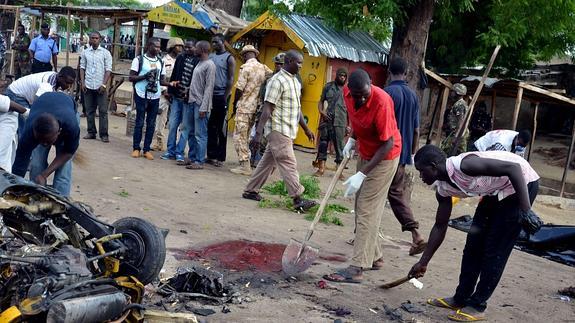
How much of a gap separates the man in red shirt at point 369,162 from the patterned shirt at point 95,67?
23.9ft

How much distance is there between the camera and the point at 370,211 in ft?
22.5

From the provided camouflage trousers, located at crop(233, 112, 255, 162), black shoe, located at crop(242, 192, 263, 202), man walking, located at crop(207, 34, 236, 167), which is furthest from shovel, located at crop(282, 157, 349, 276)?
man walking, located at crop(207, 34, 236, 167)

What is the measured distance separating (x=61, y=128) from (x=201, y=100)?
5.24m

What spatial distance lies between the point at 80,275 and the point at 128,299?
43 cm

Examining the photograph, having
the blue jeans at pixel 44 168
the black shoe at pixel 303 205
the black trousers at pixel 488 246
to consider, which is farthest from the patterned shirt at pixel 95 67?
the black trousers at pixel 488 246

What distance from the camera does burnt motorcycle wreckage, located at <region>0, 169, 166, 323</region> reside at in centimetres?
430

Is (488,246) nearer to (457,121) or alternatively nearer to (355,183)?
(355,183)

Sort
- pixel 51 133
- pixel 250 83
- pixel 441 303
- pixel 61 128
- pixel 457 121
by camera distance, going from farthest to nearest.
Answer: pixel 457 121
pixel 250 83
pixel 61 128
pixel 441 303
pixel 51 133

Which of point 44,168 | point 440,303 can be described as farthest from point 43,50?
point 440,303

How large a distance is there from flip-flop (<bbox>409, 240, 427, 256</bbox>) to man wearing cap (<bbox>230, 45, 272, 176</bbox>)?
14.9 feet

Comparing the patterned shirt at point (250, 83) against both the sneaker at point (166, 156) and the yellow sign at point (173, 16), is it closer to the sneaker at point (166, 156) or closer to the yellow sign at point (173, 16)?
the sneaker at point (166, 156)

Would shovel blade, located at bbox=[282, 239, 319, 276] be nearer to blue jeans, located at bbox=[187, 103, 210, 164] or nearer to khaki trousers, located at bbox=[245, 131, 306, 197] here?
khaki trousers, located at bbox=[245, 131, 306, 197]

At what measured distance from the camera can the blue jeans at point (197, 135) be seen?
11.9 m

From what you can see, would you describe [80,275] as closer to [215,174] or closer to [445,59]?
[215,174]
